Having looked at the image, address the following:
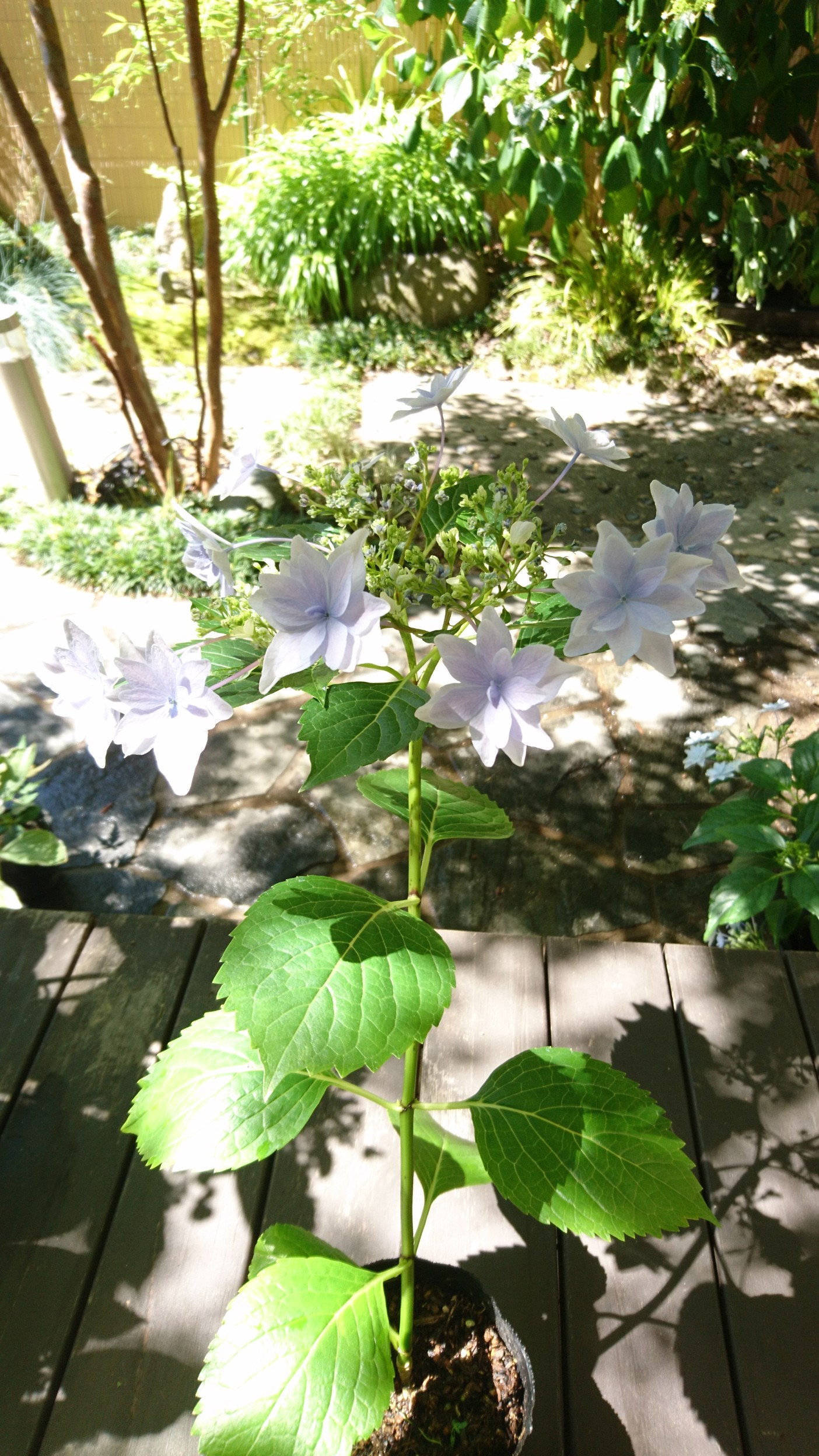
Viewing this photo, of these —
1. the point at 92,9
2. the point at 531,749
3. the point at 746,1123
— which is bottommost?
the point at 531,749

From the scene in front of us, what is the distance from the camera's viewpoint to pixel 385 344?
5.14m

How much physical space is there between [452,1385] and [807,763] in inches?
51.8

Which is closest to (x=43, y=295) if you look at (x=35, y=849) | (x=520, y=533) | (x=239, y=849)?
(x=239, y=849)

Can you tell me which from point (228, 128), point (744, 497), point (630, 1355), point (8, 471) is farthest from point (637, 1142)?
point (228, 128)

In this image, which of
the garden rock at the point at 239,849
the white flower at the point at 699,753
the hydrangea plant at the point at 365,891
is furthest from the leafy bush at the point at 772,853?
the garden rock at the point at 239,849

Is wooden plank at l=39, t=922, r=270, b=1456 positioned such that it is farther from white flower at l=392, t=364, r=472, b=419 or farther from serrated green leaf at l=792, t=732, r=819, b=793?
serrated green leaf at l=792, t=732, r=819, b=793

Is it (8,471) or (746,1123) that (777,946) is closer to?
(746,1123)

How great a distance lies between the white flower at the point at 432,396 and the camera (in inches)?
36.6

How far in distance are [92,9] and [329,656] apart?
712 centimetres

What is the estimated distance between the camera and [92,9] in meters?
6.00

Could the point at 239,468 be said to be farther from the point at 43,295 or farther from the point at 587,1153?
the point at 43,295

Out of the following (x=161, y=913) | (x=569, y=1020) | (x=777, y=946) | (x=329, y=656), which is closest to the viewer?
(x=329, y=656)

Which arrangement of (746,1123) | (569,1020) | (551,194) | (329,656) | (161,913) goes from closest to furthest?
(329,656) < (746,1123) < (569,1020) < (161,913) < (551,194)

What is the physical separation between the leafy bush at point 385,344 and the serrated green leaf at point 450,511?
4246 millimetres
